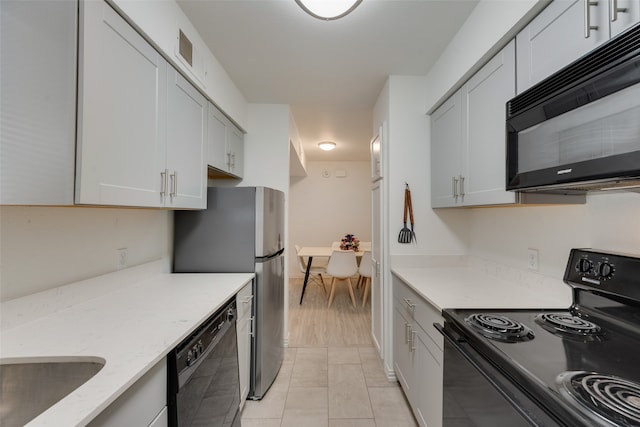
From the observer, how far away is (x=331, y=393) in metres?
2.12

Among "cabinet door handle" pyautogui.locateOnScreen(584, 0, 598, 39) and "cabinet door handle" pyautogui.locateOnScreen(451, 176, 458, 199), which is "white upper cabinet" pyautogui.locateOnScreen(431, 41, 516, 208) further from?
"cabinet door handle" pyautogui.locateOnScreen(584, 0, 598, 39)

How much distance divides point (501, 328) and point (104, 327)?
1476mm

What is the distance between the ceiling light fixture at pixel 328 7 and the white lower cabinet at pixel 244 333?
5.27ft

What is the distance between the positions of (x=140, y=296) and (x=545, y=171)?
1.93 metres

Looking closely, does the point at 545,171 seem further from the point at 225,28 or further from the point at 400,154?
the point at 225,28

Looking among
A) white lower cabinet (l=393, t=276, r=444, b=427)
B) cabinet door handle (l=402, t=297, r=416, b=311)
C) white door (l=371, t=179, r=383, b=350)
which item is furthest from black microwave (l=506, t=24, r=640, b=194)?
white door (l=371, t=179, r=383, b=350)

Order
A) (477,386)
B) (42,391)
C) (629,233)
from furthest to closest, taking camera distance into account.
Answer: (629,233) → (477,386) → (42,391)

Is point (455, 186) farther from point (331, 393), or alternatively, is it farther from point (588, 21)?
point (331, 393)

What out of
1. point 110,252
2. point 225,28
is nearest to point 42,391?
point 110,252

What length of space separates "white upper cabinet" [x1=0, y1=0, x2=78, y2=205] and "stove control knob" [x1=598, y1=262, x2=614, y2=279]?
2.00 metres

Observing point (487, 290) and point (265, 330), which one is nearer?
point (487, 290)

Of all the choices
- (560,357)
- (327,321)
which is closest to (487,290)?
(560,357)

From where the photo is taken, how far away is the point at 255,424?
180 cm

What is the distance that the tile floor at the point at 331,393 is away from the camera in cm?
184
